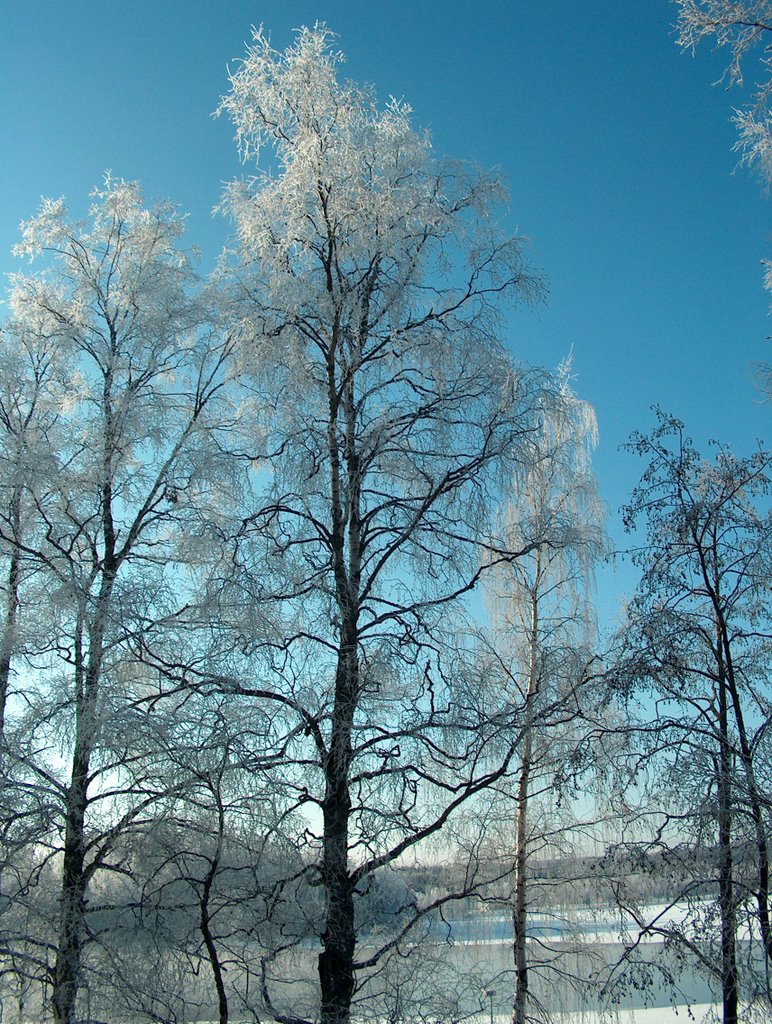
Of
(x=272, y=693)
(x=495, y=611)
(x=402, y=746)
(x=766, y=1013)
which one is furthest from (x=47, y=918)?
(x=495, y=611)

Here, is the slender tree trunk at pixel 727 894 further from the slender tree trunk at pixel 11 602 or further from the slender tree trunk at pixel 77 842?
the slender tree trunk at pixel 11 602

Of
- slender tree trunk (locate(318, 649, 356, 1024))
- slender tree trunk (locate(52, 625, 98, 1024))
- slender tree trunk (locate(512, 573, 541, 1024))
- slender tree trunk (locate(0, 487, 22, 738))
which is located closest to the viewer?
slender tree trunk (locate(318, 649, 356, 1024))

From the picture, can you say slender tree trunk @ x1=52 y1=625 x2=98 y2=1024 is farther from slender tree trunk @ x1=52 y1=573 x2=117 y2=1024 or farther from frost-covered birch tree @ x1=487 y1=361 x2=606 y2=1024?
frost-covered birch tree @ x1=487 y1=361 x2=606 y2=1024

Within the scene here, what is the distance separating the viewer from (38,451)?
8.15m

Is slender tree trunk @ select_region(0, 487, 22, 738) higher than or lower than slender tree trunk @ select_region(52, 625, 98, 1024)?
higher

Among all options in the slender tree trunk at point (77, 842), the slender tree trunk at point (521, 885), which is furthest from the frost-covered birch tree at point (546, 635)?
the slender tree trunk at point (77, 842)

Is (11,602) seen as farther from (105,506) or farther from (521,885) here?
(521,885)

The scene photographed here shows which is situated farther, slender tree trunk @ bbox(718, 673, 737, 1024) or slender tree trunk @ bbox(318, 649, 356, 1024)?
slender tree trunk @ bbox(718, 673, 737, 1024)

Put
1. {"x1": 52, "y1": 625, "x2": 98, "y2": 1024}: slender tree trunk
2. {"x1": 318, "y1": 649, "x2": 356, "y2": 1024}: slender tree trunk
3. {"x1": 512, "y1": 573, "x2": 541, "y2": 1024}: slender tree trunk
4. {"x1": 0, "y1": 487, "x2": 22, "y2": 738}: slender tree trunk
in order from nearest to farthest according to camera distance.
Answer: {"x1": 318, "y1": 649, "x2": 356, "y2": 1024}: slender tree trunk < {"x1": 52, "y1": 625, "x2": 98, "y2": 1024}: slender tree trunk < {"x1": 0, "y1": 487, "x2": 22, "y2": 738}: slender tree trunk < {"x1": 512, "y1": 573, "x2": 541, "y2": 1024}: slender tree trunk

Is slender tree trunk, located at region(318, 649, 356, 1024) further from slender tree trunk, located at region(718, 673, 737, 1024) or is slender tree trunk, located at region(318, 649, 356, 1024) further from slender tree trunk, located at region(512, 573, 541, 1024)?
slender tree trunk, located at region(512, 573, 541, 1024)

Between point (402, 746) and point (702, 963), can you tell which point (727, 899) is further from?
point (402, 746)

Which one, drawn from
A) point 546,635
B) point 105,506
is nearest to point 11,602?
point 105,506

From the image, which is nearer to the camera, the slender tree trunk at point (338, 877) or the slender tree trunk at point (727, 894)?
the slender tree trunk at point (338, 877)

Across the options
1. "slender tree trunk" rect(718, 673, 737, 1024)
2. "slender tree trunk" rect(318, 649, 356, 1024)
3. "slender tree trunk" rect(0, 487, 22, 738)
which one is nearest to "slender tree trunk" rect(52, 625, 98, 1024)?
"slender tree trunk" rect(0, 487, 22, 738)
